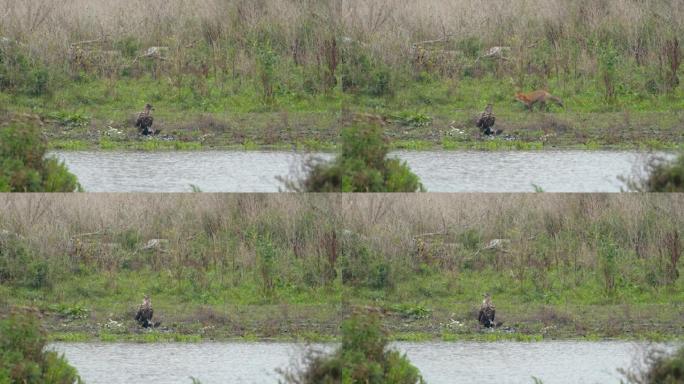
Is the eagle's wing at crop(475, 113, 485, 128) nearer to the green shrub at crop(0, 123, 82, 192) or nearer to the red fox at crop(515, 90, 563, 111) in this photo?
the red fox at crop(515, 90, 563, 111)

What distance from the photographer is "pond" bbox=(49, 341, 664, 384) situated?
57.5 feet

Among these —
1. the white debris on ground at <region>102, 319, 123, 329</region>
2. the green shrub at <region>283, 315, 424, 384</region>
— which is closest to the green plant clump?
the green shrub at <region>283, 315, 424, 384</region>

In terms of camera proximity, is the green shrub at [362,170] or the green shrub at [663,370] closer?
the green shrub at [663,370]

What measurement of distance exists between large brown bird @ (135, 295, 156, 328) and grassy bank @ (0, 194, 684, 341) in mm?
174

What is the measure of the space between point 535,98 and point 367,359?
617 cm

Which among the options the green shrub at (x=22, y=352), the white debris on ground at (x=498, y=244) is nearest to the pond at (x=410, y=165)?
the white debris on ground at (x=498, y=244)

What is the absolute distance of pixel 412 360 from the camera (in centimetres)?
1802

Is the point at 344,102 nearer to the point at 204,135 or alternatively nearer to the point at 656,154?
the point at 204,135

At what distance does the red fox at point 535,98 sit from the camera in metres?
20.6

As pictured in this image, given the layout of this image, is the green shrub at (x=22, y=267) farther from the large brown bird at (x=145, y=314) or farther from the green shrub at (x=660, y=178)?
the green shrub at (x=660, y=178)

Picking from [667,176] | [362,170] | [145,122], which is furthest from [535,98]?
[145,122]

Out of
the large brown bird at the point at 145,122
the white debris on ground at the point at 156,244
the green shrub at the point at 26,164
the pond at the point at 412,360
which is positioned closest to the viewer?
the green shrub at the point at 26,164

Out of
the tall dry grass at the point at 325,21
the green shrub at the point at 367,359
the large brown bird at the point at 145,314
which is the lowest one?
the large brown bird at the point at 145,314

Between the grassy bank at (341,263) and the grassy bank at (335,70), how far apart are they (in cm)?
126
